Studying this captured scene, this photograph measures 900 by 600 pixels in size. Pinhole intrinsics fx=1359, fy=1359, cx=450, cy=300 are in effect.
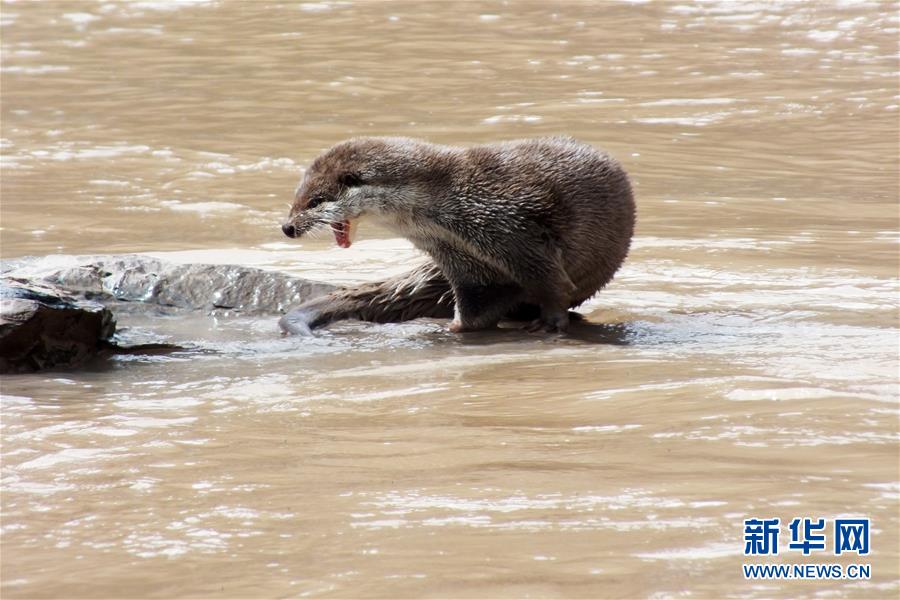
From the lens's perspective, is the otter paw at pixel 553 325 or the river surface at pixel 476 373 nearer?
the river surface at pixel 476 373

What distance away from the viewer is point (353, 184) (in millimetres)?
5781

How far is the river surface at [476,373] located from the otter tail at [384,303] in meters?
0.19

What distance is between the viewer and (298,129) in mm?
10852

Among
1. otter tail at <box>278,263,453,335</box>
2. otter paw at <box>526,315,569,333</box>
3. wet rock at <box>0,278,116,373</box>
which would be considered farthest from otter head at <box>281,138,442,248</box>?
wet rock at <box>0,278,116,373</box>

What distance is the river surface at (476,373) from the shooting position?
113 inches

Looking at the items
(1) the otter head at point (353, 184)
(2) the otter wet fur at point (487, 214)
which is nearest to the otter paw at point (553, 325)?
(2) the otter wet fur at point (487, 214)

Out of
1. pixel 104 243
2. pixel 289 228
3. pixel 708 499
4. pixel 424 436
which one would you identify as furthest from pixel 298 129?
pixel 708 499

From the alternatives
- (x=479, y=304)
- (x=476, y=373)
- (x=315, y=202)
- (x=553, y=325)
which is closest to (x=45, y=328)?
(x=315, y=202)

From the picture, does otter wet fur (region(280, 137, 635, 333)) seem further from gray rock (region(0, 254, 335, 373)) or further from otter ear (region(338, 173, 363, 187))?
gray rock (region(0, 254, 335, 373))

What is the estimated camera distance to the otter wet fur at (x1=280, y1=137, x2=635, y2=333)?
571 cm

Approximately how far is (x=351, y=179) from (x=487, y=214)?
60cm

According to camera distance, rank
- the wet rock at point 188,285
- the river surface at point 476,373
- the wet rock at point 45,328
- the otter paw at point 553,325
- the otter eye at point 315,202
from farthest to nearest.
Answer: the wet rock at point 188,285, the otter eye at point 315,202, the otter paw at point 553,325, the wet rock at point 45,328, the river surface at point 476,373

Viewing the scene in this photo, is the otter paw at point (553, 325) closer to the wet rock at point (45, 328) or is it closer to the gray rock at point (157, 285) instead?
the gray rock at point (157, 285)

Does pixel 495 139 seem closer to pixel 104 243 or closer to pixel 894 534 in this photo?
pixel 104 243
